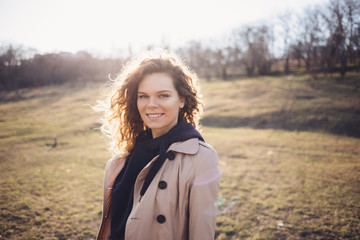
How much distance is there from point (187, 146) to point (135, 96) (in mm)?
1135

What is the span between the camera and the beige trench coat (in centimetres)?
164

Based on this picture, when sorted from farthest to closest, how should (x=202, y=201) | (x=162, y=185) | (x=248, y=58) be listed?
(x=248, y=58) → (x=162, y=185) → (x=202, y=201)

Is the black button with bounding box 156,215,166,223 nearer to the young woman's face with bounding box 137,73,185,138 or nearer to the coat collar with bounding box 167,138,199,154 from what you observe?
the coat collar with bounding box 167,138,199,154

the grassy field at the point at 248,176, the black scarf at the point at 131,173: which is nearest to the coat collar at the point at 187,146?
the black scarf at the point at 131,173

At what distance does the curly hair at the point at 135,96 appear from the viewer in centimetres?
222

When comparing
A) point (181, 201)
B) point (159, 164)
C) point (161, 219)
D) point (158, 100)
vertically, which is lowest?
point (161, 219)

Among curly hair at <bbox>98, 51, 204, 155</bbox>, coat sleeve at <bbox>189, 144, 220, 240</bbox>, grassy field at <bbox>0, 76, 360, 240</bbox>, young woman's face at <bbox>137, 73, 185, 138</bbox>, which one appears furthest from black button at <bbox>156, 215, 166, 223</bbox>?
grassy field at <bbox>0, 76, 360, 240</bbox>

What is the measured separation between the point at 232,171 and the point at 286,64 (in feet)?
148

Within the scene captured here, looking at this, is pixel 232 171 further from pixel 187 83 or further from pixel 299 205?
pixel 187 83

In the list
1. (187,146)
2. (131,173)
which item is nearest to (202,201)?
(187,146)

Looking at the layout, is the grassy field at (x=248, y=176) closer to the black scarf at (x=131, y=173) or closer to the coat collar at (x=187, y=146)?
the black scarf at (x=131, y=173)

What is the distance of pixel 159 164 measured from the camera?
Result: 74.3 inches

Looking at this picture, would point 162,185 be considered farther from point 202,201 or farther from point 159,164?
point 202,201

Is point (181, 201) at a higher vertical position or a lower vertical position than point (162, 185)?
lower
